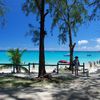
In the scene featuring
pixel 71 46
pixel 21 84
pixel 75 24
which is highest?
pixel 75 24

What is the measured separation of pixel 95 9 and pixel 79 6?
10388 mm

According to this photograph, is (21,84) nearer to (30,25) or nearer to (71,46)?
(30,25)

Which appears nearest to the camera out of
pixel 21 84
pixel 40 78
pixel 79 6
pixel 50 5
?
pixel 21 84

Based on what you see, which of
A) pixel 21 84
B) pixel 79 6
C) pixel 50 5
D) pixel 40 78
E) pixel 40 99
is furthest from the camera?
pixel 79 6

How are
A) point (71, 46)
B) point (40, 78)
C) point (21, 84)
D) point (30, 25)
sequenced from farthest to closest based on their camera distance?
1. point (71, 46)
2. point (30, 25)
3. point (40, 78)
4. point (21, 84)

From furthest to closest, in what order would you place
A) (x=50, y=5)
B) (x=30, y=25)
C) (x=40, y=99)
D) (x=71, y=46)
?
(x=71, y=46)
(x=30, y=25)
(x=50, y=5)
(x=40, y=99)

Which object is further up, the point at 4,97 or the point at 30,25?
the point at 30,25

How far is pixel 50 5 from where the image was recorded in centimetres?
2223

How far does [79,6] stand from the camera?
28.7m

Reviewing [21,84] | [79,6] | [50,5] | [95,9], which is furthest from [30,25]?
[21,84]

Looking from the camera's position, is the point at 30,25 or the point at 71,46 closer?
the point at 30,25

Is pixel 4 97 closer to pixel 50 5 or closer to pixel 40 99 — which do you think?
pixel 40 99

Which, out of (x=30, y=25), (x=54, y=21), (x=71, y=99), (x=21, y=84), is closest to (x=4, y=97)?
(x=71, y=99)

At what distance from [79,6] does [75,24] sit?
7.52 ft
